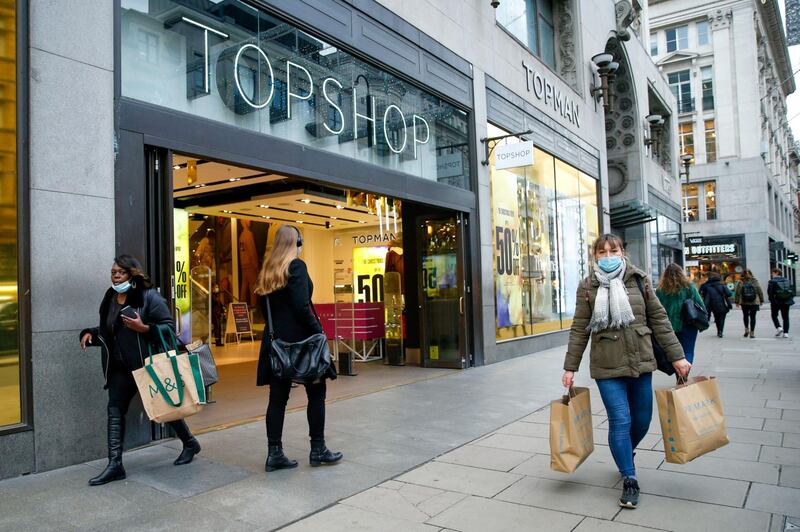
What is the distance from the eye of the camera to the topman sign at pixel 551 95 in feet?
44.0

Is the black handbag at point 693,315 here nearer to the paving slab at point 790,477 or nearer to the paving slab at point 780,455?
the paving slab at point 780,455

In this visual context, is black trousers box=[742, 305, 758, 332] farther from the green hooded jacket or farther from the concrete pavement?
the green hooded jacket

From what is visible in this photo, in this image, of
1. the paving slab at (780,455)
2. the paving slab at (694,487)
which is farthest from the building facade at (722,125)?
the paving slab at (694,487)

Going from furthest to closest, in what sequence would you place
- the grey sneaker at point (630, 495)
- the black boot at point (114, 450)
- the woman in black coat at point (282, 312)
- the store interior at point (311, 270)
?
the store interior at point (311, 270), the woman in black coat at point (282, 312), the black boot at point (114, 450), the grey sneaker at point (630, 495)

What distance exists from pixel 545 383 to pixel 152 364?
236 inches

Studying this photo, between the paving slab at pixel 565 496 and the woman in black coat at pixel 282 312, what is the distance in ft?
5.23

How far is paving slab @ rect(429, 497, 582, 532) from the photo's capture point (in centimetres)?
340

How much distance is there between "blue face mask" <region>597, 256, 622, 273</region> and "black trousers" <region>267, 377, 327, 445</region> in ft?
7.42

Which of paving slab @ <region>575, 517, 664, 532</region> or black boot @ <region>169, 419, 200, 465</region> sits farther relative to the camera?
black boot @ <region>169, 419, 200, 465</region>

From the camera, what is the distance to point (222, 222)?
17484mm

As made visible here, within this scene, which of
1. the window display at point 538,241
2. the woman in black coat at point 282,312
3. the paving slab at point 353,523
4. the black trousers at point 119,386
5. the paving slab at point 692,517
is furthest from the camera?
the window display at point 538,241

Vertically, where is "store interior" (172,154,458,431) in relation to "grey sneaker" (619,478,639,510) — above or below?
above

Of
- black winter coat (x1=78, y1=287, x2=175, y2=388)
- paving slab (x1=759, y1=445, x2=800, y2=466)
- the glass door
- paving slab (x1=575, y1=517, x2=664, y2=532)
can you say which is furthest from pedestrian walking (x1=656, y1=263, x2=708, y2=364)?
black winter coat (x1=78, y1=287, x2=175, y2=388)

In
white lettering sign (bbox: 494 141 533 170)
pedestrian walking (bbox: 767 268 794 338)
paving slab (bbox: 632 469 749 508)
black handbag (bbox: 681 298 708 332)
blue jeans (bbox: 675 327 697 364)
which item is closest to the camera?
paving slab (bbox: 632 469 749 508)
